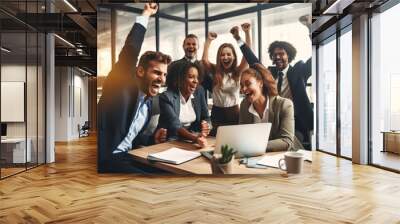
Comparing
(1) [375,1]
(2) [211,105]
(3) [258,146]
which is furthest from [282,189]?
(1) [375,1]

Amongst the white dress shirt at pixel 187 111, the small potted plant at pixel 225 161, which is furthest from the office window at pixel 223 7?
the small potted plant at pixel 225 161

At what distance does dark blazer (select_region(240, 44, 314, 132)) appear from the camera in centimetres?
595

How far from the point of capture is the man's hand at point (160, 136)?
19.5 ft

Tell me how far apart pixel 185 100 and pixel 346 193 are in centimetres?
290

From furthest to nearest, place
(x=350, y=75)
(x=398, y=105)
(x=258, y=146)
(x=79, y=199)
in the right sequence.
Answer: (x=350, y=75) → (x=398, y=105) → (x=258, y=146) → (x=79, y=199)

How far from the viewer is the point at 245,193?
15.3 ft

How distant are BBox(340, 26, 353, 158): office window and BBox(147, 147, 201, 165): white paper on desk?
4.02m

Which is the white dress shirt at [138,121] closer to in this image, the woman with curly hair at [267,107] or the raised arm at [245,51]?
the woman with curly hair at [267,107]

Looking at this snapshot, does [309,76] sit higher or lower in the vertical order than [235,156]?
higher

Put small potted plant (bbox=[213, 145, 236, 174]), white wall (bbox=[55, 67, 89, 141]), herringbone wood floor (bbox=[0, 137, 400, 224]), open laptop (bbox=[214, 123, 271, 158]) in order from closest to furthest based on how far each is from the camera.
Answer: herringbone wood floor (bbox=[0, 137, 400, 224]), small potted plant (bbox=[213, 145, 236, 174]), open laptop (bbox=[214, 123, 271, 158]), white wall (bbox=[55, 67, 89, 141])

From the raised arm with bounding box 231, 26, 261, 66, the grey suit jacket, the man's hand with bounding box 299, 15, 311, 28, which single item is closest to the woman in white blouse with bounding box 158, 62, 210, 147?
the grey suit jacket

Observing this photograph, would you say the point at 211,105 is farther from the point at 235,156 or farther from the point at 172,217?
the point at 172,217

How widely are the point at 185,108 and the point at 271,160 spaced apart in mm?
1734

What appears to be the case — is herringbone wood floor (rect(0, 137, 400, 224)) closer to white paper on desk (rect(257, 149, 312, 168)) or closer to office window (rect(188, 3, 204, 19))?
white paper on desk (rect(257, 149, 312, 168))
